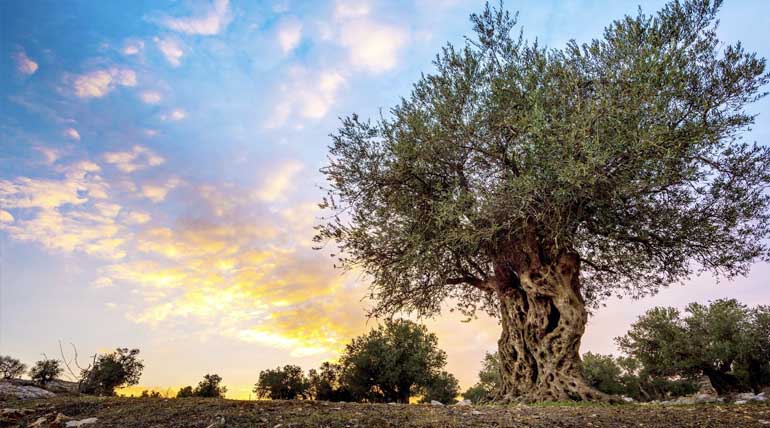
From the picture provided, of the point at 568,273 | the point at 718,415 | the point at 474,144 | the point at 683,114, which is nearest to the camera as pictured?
the point at 718,415

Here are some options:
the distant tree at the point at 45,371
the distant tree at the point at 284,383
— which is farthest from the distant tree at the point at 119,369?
the distant tree at the point at 284,383

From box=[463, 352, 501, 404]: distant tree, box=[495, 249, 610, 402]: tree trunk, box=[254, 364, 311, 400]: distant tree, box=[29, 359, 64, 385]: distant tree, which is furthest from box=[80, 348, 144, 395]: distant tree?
box=[463, 352, 501, 404]: distant tree

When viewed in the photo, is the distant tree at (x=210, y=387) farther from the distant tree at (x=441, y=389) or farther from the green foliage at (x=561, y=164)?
the distant tree at (x=441, y=389)

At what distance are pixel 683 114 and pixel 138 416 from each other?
48.8ft

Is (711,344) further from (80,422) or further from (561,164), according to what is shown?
(80,422)

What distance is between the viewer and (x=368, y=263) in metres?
14.9

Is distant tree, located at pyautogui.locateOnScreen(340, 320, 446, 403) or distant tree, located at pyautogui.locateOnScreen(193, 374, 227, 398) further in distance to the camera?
distant tree, located at pyautogui.locateOnScreen(340, 320, 446, 403)

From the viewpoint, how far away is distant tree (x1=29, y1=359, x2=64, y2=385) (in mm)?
14200

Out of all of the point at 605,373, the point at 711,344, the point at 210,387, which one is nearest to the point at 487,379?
the point at 605,373

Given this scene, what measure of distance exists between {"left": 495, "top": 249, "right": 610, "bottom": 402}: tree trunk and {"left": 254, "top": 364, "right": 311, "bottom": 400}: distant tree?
63.3ft

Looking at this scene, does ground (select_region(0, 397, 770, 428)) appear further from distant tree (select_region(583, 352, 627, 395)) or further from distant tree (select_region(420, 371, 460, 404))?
distant tree (select_region(583, 352, 627, 395))

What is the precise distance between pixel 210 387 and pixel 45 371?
24.8 ft

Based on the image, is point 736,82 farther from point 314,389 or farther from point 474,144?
point 314,389

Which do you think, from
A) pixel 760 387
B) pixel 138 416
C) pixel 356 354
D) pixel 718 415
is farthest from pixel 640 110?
pixel 760 387
